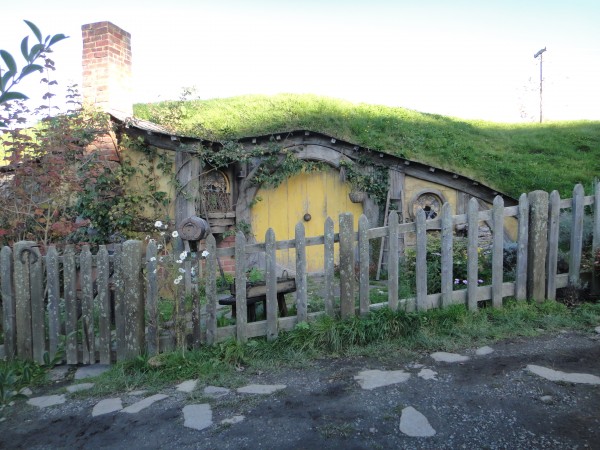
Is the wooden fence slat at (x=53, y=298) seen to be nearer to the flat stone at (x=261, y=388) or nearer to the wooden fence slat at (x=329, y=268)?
the flat stone at (x=261, y=388)

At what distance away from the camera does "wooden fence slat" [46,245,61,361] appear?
3.95m

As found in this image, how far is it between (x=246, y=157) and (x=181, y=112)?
2.90m

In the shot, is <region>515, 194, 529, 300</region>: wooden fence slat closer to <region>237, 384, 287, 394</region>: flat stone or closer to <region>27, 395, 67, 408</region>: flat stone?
<region>237, 384, 287, 394</region>: flat stone

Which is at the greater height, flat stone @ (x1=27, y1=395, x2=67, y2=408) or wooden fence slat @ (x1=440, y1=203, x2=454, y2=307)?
wooden fence slat @ (x1=440, y1=203, x2=454, y2=307)

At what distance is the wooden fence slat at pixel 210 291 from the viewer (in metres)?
3.89

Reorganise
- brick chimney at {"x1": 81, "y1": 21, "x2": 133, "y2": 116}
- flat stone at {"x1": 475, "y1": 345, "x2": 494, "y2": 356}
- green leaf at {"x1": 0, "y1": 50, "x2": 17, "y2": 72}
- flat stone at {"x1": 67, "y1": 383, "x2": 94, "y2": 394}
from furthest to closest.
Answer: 1. brick chimney at {"x1": 81, "y1": 21, "x2": 133, "y2": 116}
2. flat stone at {"x1": 475, "y1": 345, "x2": 494, "y2": 356}
3. flat stone at {"x1": 67, "y1": 383, "x2": 94, "y2": 394}
4. green leaf at {"x1": 0, "y1": 50, "x2": 17, "y2": 72}

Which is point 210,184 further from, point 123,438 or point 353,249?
point 123,438

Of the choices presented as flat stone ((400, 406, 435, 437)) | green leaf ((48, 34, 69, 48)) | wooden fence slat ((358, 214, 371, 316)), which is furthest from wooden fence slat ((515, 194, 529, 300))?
green leaf ((48, 34, 69, 48))

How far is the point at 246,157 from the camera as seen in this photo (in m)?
7.61

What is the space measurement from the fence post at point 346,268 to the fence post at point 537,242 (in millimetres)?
2118

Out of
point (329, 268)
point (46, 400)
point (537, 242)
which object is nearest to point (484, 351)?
point (329, 268)

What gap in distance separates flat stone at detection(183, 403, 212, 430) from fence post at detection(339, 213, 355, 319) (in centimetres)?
174

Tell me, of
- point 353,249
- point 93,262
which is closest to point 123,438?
point 93,262

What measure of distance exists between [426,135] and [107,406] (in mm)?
8973
